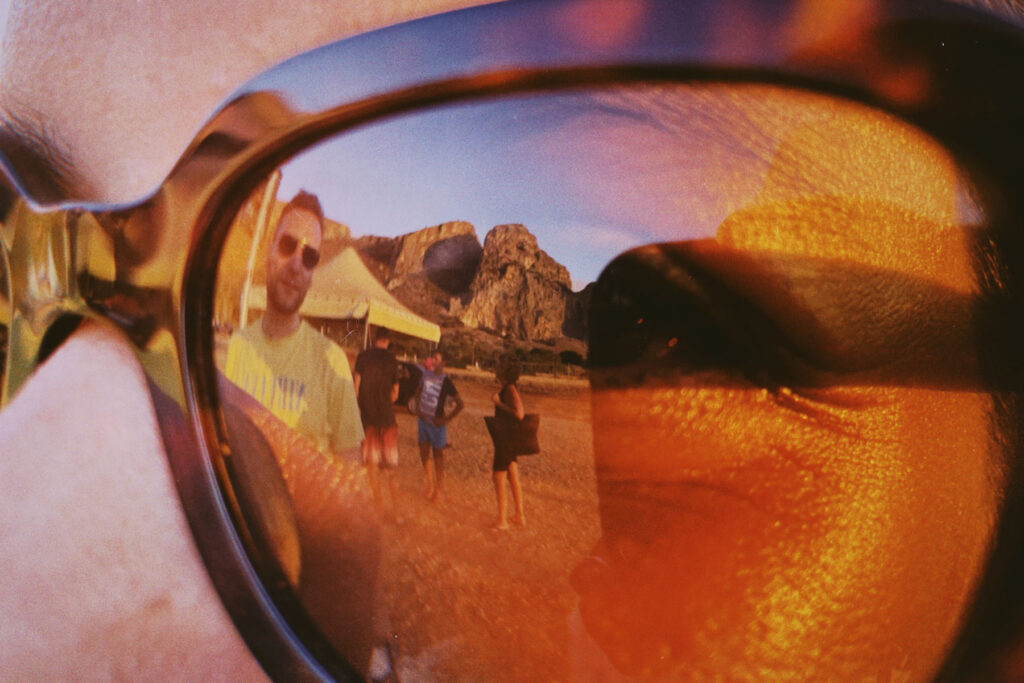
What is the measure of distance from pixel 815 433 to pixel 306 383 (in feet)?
1.17

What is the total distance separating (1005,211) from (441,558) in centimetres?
41

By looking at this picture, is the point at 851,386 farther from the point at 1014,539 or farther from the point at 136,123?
the point at 136,123

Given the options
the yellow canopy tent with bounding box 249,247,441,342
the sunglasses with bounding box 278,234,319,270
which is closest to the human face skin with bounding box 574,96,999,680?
the yellow canopy tent with bounding box 249,247,441,342

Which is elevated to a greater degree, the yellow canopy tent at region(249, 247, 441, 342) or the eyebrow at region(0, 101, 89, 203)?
the eyebrow at region(0, 101, 89, 203)

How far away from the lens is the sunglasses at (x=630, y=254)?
316 mm

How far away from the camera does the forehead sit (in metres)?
0.45

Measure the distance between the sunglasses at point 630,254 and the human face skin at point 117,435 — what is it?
9cm

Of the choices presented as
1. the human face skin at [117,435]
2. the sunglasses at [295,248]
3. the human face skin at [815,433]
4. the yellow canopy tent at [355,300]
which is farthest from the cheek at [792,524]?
the human face skin at [117,435]

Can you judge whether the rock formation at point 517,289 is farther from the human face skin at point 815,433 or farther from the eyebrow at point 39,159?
the eyebrow at point 39,159

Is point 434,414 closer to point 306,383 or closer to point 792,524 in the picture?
point 306,383

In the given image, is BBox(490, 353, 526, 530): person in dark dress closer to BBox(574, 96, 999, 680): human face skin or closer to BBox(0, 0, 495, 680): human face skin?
BBox(574, 96, 999, 680): human face skin

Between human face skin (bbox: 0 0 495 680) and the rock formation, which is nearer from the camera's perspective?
the rock formation

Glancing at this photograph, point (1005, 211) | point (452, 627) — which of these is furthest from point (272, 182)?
point (1005, 211)

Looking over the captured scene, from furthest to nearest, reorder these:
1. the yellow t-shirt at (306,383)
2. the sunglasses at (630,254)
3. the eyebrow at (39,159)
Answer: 1. the eyebrow at (39,159)
2. the yellow t-shirt at (306,383)
3. the sunglasses at (630,254)
